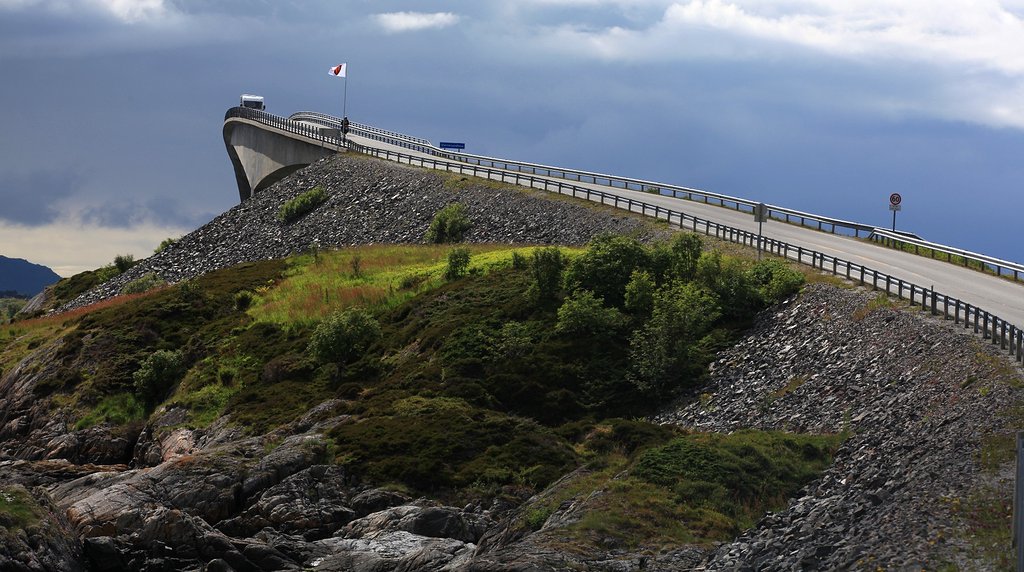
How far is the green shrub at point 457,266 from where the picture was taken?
61.0 metres

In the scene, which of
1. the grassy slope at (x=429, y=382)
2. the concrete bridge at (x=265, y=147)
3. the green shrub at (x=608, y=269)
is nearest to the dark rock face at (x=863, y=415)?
the grassy slope at (x=429, y=382)

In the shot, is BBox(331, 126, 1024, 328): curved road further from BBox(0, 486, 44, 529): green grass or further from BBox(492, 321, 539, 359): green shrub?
BBox(0, 486, 44, 529): green grass

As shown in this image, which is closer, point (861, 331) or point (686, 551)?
point (686, 551)

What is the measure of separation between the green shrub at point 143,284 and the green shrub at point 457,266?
2935 cm

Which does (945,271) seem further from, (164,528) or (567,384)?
(164,528)

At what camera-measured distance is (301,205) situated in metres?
93.8

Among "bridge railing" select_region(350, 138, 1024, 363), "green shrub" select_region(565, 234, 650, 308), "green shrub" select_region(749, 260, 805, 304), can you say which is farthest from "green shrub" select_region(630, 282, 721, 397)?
"bridge railing" select_region(350, 138, 1024, 363)

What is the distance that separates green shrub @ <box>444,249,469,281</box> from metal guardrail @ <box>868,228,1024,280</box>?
22.3 meters

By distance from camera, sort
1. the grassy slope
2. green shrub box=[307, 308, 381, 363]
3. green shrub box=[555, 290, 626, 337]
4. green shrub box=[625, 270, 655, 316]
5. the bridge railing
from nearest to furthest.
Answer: the grassy slope < the bridge railing < green shrub box=[555, 290, 626, 337] < green shrub box=[625, 270, 655, 316] < green shrub box=[307, 308, 381, 363]

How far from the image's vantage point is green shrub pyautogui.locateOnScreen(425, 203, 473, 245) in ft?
252

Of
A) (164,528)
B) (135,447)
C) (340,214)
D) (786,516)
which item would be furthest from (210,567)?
(340,214)

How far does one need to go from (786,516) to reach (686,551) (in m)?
2.89

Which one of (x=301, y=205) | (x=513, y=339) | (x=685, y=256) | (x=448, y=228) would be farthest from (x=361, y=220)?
(x=513, y=339)

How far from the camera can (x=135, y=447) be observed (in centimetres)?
5078
